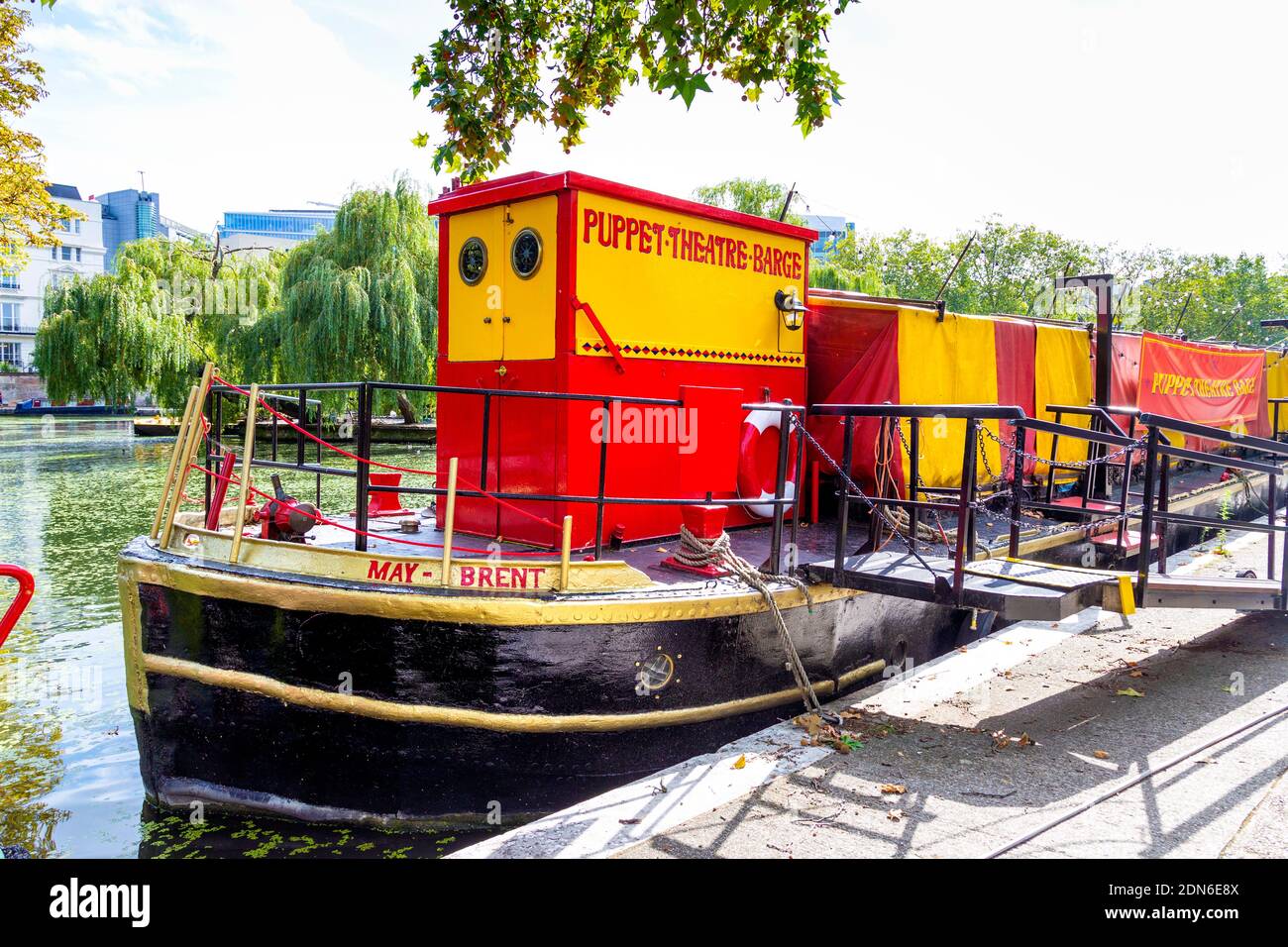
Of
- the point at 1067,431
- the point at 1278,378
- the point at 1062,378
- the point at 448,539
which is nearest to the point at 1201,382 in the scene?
the point at 1062,378

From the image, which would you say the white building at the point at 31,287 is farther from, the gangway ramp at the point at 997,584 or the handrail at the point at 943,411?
the gangway ramp at the point at 997,584

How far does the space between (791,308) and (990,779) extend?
4408mm

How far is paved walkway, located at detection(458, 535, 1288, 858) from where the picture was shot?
380 cm

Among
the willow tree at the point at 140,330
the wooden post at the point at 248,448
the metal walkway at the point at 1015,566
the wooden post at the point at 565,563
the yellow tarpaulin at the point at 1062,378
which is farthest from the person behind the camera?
the willow tree at the point at 140,330

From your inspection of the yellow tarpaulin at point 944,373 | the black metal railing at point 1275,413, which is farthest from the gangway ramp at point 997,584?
the black metal railing at point 1275,413

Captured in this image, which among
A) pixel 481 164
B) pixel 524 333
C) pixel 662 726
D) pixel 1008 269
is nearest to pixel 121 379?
pixel 481 164

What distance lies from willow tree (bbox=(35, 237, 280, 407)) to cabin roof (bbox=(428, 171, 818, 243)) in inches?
820

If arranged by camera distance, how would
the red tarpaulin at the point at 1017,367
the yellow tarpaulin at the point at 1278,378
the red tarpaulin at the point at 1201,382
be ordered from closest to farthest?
the red tarpaulin at the point at 1017,367 → the red tarpaulin at the point at 1201,382 → the yellow tarpaulin at the point at 1278,378

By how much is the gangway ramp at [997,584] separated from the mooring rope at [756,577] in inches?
12.6

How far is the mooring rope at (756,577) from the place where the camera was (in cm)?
554

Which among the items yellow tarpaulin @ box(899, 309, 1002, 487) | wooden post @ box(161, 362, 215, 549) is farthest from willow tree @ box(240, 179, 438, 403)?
wooden post @ box(161, 362, 215, 549)

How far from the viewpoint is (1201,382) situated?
13.3 meters

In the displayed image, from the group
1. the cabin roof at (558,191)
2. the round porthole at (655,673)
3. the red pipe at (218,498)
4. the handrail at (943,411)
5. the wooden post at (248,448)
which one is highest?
the cabin roof at (558,191)
